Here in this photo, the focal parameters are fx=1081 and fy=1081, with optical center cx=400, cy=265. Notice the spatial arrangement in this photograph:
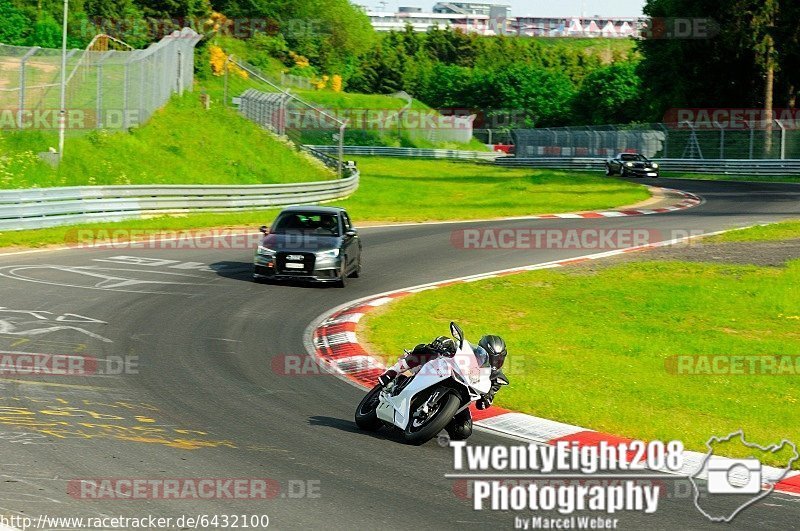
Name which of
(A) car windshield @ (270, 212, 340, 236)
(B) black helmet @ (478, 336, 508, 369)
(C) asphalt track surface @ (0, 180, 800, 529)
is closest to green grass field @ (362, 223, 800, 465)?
(B) black helmet @ (478, 336, 508, 369)

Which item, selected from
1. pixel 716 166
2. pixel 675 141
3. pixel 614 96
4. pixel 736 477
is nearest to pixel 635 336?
pixel 736 477

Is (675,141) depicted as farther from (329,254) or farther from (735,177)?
(329,254)

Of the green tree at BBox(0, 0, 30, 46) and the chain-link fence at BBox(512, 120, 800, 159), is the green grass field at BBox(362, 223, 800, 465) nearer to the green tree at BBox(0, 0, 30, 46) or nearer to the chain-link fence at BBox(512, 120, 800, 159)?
the chain-link fence at BBox(512, 120, 800, 159)

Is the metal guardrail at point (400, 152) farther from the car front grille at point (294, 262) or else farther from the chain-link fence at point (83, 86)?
the car front grille at point (294, 262)

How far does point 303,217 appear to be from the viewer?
2164cm

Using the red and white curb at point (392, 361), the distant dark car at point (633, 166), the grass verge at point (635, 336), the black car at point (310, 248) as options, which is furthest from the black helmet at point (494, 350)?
the distant dark car at point (633, 166)

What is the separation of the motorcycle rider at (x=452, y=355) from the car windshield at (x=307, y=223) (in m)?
11.2

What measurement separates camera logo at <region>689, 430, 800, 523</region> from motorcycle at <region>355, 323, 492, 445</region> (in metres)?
2.03

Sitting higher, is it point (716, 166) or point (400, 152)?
point (400, 152)

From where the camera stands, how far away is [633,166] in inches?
2239

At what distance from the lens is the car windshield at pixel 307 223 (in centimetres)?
2120

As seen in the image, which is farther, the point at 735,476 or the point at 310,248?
the point at 310,248

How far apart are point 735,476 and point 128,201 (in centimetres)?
2295

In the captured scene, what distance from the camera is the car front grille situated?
65.5 ft
